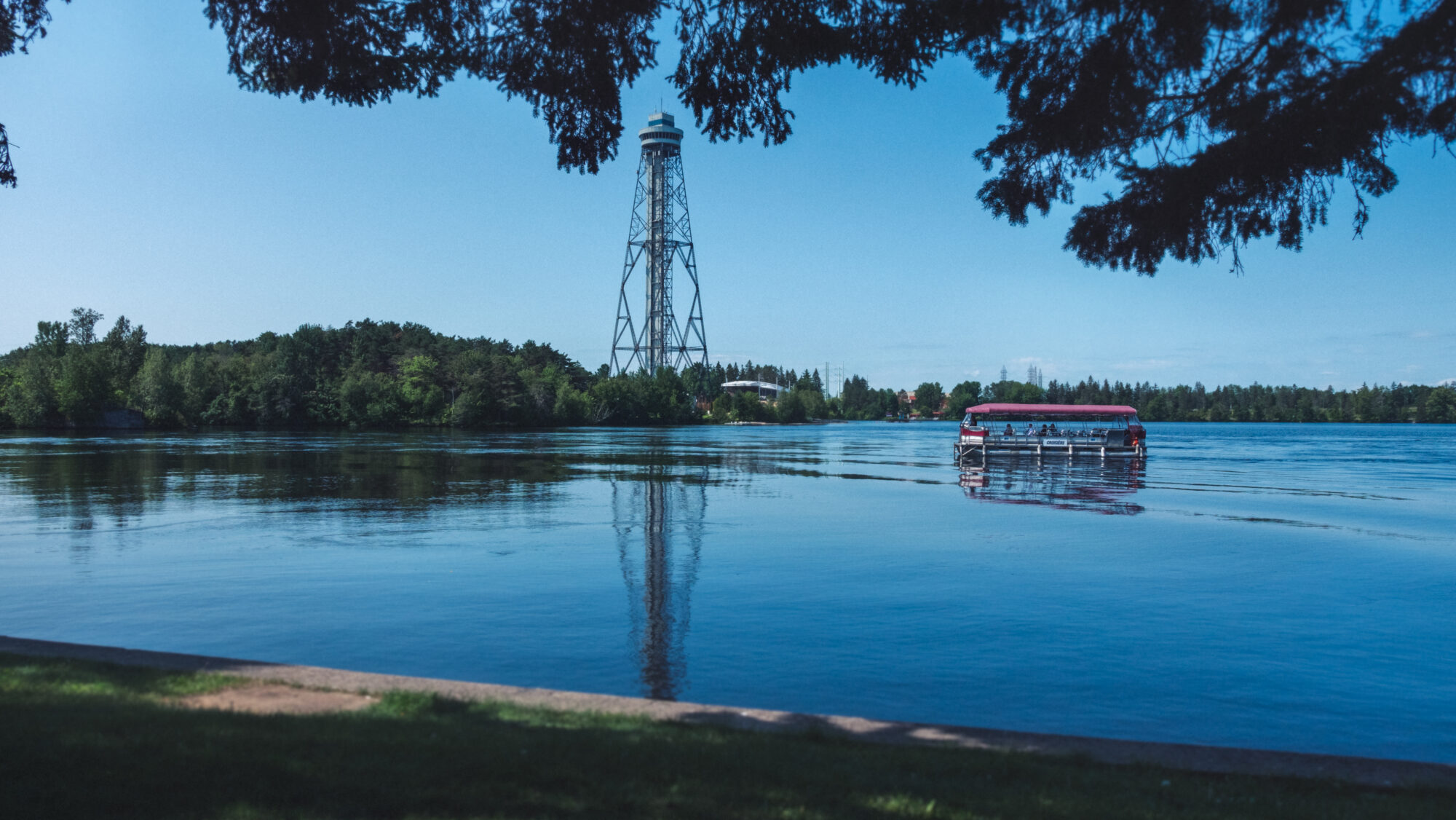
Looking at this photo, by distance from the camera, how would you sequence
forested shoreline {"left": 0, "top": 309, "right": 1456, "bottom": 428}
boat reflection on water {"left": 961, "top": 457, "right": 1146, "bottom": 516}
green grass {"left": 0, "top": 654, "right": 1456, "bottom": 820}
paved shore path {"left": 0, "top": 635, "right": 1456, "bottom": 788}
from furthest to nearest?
forested shoreline {"left": 0, "top": 309, "right": 1456, "bottom": 428} < boat reflection on water {"left": 961, "top": 457, "right": 1146, "bottom": 516} < paved shore path {"left": 0, "top": 635, "right": 1456, "bottom": 788} < green grass {"left": 0, "top": 654, "right": 1456, "bottom": 820}

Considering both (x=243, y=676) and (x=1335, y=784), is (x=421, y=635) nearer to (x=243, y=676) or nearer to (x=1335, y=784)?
(x=243, y=676)

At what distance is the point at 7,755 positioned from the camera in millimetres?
5352

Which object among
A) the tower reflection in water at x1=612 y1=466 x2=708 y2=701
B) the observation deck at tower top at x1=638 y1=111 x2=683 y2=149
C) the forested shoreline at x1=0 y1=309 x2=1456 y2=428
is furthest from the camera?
the observation deck at tower top at x1=638 y1=111 x2=683 y2=149

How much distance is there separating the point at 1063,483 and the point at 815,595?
2838 centimetres

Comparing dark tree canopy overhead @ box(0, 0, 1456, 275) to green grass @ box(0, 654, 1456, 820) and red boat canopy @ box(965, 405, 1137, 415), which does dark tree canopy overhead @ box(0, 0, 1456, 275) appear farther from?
red boat canopy @ box(965, 405, 1137, 415)

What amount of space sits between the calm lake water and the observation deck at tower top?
452 feet

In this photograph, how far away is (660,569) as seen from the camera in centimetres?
1628

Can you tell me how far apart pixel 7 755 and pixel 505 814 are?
286 centimetres

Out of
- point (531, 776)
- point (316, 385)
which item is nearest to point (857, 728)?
point (531, 776)

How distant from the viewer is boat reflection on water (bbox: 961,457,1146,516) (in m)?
30.5

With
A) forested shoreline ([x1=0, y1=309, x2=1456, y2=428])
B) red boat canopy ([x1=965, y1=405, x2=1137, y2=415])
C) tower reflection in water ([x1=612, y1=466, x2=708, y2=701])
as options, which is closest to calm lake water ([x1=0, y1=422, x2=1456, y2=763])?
tower reflection in water ([x1=612, y1=466, x2=708, y2=701])

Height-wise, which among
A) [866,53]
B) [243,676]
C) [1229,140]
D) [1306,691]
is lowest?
[1306,691]

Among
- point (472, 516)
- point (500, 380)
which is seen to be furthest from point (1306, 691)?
point (500, 380)

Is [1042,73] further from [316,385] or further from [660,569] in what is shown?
[316,385]
